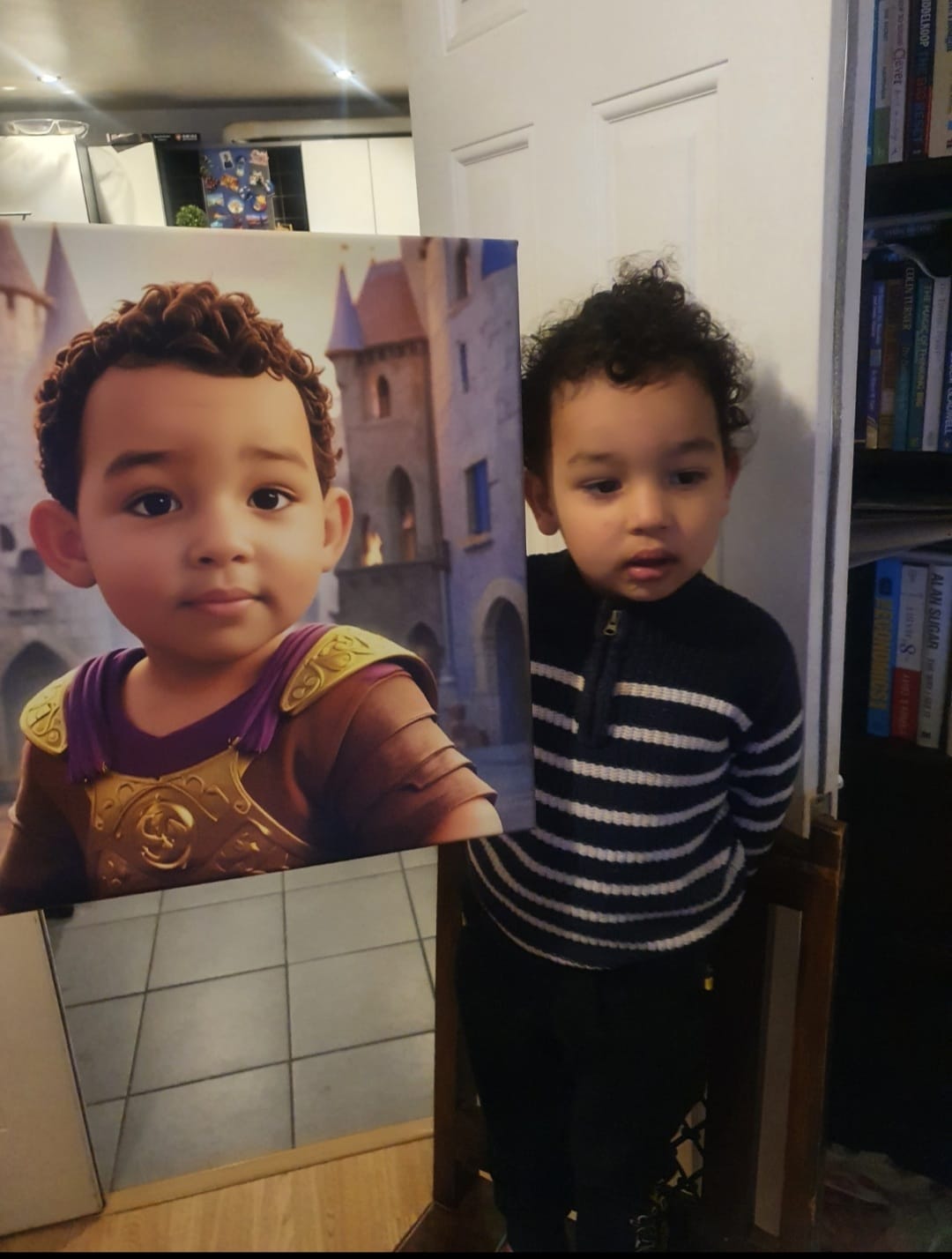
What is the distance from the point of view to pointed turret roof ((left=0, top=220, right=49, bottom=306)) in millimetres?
517

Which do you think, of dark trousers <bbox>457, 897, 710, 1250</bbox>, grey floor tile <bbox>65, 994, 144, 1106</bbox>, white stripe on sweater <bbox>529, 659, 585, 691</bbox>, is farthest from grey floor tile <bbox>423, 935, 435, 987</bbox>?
white stripe on sweater <bbox>529, 659, 585, 691</bbox>

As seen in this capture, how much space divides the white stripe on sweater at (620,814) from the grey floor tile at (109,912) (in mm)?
1389

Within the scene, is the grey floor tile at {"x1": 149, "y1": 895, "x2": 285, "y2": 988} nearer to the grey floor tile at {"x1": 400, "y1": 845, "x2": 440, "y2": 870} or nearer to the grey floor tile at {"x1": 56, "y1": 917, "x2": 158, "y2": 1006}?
the grey floor tile at {"x1": 56, "y1": 917, "x2": 158, "y2": 1006}

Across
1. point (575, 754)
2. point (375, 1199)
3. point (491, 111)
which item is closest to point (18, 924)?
point (375, 1199)

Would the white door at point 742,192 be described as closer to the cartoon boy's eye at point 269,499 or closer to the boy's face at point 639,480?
the boy's face at point 639,480

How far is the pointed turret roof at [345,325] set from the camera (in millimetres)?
572

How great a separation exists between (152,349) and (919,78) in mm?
848

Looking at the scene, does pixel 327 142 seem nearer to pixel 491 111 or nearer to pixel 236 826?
pixel 491 111

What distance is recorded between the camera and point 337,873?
6.35 ft

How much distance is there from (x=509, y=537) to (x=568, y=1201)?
1.84 ft

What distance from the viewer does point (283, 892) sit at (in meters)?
1.88

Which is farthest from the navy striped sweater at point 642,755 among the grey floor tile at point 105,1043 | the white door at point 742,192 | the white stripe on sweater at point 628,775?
the grey floor tile at point 105,1043

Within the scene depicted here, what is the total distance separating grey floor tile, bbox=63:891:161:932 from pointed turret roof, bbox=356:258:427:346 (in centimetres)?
156

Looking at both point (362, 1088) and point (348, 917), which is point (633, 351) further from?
point (348, 917)
